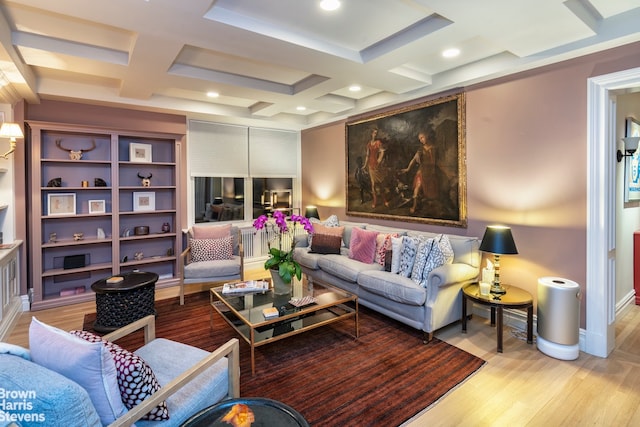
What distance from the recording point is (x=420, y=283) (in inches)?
127

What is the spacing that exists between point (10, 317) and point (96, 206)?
1615 mm

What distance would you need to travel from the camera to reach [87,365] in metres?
1.31

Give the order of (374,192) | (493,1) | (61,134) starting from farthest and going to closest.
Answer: (374,192)
(61,134)
(493,1)

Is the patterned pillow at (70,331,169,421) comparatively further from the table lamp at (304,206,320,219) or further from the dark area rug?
the table lamp at (304,206,320,219)

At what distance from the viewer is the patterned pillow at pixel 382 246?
3.96 metres

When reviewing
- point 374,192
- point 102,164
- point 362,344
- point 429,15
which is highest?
point 429,15

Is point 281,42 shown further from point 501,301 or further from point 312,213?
point 312,213

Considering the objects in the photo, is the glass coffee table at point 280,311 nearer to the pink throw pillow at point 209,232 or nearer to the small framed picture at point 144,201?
the pink throw pillow at point 209,232

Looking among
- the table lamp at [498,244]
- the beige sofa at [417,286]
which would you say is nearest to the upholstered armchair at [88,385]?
the beige sofa at [417,286]

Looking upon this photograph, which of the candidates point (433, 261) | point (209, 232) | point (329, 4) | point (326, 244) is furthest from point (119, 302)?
point (329, 4)

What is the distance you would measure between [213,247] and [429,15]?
3655 millimetres

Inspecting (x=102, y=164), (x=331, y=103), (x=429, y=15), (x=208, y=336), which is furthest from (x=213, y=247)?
(x=429, y=15)

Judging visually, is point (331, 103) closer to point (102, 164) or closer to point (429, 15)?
point (429, 15)

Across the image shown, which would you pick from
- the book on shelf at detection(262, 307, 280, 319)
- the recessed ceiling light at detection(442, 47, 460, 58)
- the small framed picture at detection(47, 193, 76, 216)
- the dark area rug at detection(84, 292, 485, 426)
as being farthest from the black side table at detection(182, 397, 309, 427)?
the small framed picture at detection(47, 193, 76, 216)
